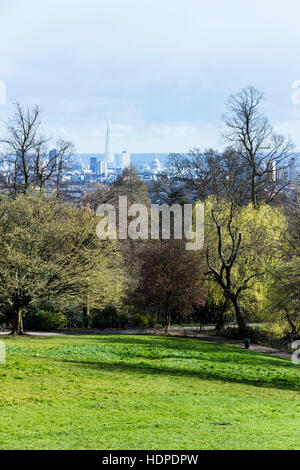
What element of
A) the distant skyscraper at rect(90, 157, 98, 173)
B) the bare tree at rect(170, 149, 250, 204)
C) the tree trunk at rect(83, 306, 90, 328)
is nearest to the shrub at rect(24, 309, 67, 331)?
the tree trunk at rect(83, 306, 90, 328)

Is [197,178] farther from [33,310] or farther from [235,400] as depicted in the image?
[235,400]

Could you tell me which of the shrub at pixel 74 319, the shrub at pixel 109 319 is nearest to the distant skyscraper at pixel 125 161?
the shrub at pixel 109 319

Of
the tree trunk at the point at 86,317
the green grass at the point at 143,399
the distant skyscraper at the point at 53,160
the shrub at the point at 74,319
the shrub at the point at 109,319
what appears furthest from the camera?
the distant skyscraper at the point at 53,160

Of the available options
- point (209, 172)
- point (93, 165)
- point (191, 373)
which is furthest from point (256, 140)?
point (93, 165)

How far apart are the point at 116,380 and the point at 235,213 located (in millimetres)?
20628

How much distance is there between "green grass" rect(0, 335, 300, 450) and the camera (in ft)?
31.8

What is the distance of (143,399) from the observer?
13.3m

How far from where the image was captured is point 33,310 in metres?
33.9

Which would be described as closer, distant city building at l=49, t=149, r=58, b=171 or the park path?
the park path

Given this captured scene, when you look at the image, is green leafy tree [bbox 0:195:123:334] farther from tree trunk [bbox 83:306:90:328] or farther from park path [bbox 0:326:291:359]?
tree trunk [bbox 83:306:90:328]

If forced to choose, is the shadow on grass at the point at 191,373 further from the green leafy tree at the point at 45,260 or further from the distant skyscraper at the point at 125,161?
the distant skyscraper at the point at 125,161

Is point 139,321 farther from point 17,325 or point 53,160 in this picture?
point 53,160

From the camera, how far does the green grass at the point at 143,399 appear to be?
9.70 metres
